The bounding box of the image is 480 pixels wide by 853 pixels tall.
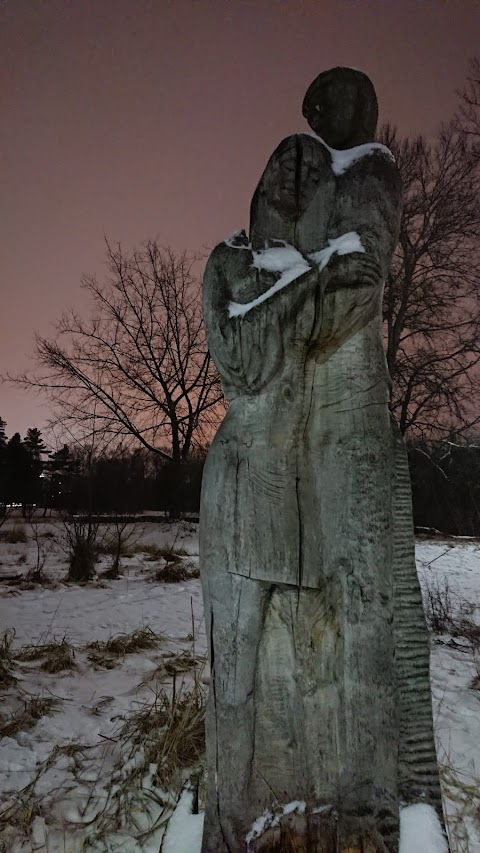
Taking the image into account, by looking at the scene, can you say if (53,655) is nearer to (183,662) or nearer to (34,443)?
(183,662)

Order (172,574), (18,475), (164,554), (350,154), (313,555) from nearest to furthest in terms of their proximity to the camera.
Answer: (313,555) → (350,154) → (172,574) → (164,554) → (18,475)

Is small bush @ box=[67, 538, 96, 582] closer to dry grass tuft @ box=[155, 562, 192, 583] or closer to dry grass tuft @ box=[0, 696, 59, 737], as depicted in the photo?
dry grass tuft @ box=[155, 562, 192, 583]

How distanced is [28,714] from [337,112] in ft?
13.8

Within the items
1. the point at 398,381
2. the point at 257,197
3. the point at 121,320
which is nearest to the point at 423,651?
the point at 257,197

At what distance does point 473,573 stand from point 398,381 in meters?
4.28

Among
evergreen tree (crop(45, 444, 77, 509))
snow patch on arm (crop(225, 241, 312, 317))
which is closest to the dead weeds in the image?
snow patch on arm (crop(225, 241, 312, 317))

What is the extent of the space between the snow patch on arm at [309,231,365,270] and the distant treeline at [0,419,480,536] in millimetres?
10073

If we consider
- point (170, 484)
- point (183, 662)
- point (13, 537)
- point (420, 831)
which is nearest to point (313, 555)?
point (420, 831)

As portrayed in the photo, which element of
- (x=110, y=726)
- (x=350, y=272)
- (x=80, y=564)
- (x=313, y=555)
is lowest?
(x=110, y=726)

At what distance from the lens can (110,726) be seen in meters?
3.74

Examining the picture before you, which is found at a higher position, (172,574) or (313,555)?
(313,555)

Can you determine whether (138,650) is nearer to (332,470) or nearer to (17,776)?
(17,776)

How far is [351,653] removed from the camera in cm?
168

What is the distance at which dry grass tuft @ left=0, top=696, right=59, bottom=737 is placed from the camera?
359 centimetres
